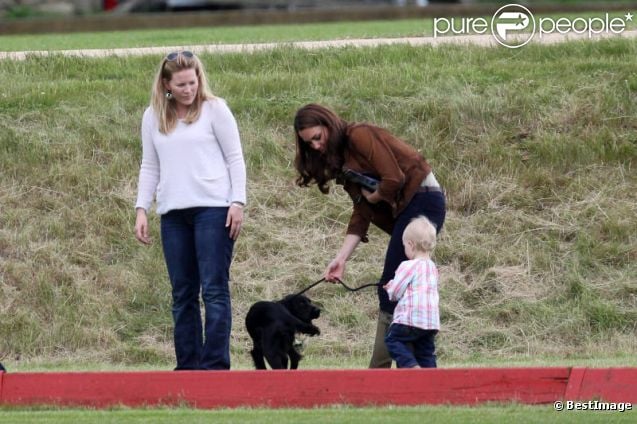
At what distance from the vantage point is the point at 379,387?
7332 millimetres

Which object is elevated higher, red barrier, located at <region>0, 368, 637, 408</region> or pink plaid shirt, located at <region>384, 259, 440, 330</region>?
pink plaid shirt, located at <region>384, 259, 440, 330</region>

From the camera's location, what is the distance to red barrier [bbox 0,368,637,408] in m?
7.29

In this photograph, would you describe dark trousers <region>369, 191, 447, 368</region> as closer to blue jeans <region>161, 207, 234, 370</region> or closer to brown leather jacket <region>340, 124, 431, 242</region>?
brown leather jacket <region>340, 124, 431, 242</region>

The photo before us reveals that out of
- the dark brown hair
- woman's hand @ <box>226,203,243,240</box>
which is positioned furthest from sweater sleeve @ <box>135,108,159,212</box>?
the dark brown hair

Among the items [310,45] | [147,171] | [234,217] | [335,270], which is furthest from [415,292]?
[310,45]

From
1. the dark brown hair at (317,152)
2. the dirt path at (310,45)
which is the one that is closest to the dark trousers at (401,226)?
the dark brown hair at (317,152)

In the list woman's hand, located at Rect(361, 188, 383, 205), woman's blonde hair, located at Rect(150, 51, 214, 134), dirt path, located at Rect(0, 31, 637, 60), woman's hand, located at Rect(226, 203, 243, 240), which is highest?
woman's blonde hair, located at Rect(150, 51, 214, 134)

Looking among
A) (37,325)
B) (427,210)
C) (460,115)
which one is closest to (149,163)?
(427,210)

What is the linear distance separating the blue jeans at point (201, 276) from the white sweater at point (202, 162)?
9 cm

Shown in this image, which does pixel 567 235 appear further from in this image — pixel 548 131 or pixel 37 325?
pixel 37 325

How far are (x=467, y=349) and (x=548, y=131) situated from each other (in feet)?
13.5

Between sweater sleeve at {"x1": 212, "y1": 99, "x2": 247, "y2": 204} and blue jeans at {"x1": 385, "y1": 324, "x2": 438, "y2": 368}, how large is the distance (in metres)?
1.23

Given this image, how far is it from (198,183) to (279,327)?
1.09 metres

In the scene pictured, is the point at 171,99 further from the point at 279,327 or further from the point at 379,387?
the point at 379,387
